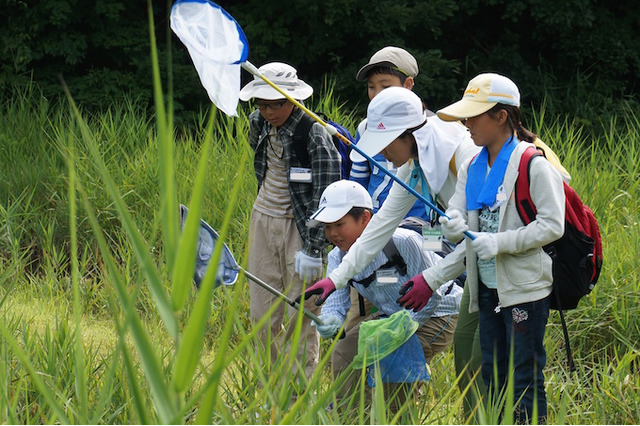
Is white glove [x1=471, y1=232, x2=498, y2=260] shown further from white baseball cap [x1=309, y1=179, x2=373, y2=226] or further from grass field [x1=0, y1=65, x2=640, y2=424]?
white baseball cap [x1=309, y1=179, x2=373, y2=226]

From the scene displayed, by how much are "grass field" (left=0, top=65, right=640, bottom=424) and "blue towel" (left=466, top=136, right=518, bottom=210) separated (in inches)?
23.9

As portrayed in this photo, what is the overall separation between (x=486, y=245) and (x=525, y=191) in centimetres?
18

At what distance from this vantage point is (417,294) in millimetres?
2828

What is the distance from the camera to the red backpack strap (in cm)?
257

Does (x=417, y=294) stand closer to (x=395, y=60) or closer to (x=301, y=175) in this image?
(x=301, y=175)

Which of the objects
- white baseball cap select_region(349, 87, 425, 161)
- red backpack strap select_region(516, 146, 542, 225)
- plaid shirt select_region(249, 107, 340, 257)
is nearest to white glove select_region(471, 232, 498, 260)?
red backpack strap select_region(516, 146, 542, 225)

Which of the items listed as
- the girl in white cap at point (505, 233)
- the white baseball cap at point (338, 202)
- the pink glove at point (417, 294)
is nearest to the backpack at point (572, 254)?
the girl in white cap at point (505, 233)

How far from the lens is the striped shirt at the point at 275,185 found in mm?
3852

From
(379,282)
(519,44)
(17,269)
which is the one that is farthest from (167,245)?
(519,44)

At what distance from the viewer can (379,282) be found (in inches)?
123

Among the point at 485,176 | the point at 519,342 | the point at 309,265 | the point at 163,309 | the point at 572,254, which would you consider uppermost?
the point at 163,309

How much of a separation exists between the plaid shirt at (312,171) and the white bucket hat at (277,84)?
0.08 metres

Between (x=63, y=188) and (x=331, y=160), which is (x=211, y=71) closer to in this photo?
(x=331, y=160)

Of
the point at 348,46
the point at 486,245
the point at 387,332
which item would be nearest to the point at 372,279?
the point at 387,332
